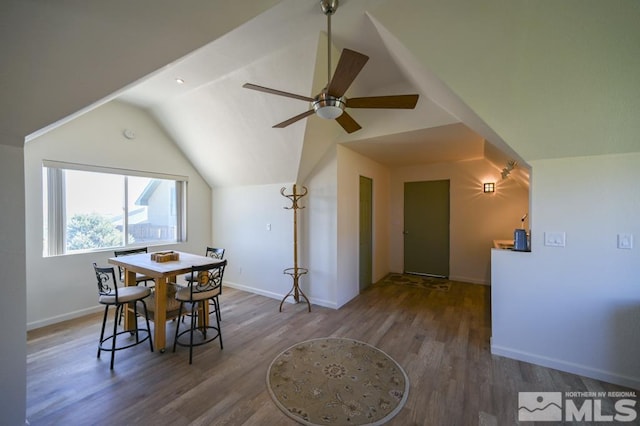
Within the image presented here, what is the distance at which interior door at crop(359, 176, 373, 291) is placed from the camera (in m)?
4.55

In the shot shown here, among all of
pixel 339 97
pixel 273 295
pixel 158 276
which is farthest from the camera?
pixel 273 295

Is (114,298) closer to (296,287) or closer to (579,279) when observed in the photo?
(296,287)

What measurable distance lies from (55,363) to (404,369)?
→ 3.33 metres

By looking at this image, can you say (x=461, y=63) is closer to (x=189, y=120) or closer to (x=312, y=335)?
(x=312, y=335)

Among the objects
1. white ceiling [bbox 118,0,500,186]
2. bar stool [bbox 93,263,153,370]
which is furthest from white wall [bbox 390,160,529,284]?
bar stool [bbox 93,263,153,370]

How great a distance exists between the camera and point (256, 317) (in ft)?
11.4

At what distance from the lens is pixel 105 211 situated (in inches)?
152

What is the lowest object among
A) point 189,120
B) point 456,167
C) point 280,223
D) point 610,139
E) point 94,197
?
point 280,223

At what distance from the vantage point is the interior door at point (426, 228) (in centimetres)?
529

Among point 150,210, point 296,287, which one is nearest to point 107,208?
point 150,210

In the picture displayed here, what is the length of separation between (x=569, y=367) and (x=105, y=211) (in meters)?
6.00

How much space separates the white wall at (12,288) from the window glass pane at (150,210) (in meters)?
2.79

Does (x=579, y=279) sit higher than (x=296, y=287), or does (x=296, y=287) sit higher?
Answer: (x=579, y=279)

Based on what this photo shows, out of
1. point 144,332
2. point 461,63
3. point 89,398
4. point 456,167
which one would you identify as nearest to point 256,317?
point 144,332
